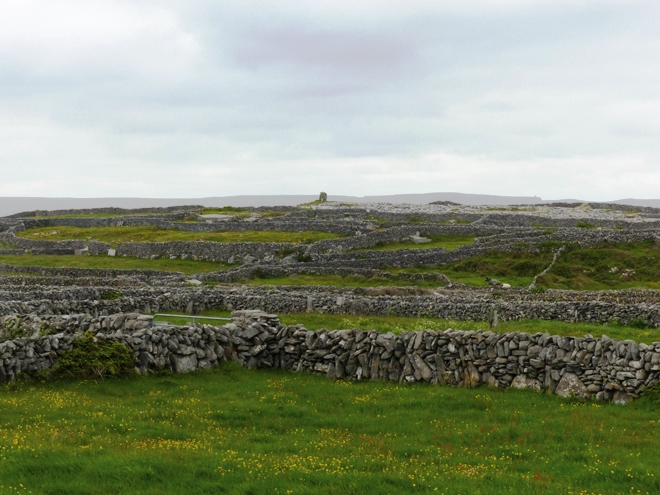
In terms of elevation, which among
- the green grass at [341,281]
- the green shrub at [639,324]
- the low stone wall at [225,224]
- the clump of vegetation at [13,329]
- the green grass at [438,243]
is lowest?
the green grass at [341,281]

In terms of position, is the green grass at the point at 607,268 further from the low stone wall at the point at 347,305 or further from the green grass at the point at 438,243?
the green grass at the point at 438,243

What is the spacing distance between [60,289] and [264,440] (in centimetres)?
2751

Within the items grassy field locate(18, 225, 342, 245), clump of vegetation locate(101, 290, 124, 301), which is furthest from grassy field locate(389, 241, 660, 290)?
clump of vegetation locate(101, 290, 124, 301)

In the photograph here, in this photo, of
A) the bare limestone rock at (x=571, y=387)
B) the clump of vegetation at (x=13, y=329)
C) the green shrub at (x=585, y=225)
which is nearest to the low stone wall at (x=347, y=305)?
the clump of vegetation at (x=13, y=329)

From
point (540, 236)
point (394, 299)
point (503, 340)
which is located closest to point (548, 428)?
point (503, 340)

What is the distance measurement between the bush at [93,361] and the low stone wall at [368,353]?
30 centimetres

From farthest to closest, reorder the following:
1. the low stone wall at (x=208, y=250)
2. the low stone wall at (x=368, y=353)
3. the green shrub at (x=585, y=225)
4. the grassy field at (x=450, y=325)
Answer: the green shrub at (x=585, y=225), the low stone wall at (x=208, y=250), the grassy field at (x=450, y=325), the low stone wall at (x=368, y=353)

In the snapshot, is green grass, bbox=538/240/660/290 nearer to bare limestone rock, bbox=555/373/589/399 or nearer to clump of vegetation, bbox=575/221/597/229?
Result: clump of vegetation, bbox=575/221/597/229

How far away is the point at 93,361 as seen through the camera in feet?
67.3

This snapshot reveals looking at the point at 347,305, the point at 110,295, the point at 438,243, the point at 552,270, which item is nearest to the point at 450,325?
the point at 347,305

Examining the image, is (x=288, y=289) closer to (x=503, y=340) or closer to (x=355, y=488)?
(x=503, y=340)

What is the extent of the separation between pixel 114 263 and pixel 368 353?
166 ft

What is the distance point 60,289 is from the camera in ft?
129

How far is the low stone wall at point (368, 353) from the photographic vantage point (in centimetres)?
1888
